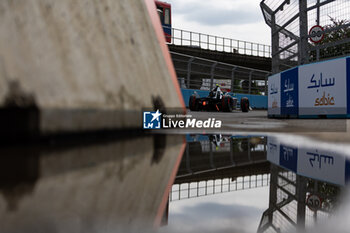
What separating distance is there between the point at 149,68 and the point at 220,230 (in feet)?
9.13

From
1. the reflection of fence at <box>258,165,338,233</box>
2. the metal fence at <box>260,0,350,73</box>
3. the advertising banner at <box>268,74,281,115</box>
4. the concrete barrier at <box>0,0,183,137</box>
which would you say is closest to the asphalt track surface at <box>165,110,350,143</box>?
the concrete barrier at <box>0,0,183,137</box>

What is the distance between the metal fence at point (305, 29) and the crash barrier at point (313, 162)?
19.3 feet

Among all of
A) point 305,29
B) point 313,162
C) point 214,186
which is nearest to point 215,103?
point 305,29

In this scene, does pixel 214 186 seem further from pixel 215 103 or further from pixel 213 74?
pixel 213 74

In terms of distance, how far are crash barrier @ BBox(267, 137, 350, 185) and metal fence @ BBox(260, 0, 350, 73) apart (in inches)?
232

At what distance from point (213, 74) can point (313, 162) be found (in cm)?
2120

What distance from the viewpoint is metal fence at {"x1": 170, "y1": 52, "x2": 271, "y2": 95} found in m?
22.2

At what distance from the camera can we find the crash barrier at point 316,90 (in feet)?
23.2

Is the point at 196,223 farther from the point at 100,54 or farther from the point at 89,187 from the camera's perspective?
the point at 100,54
